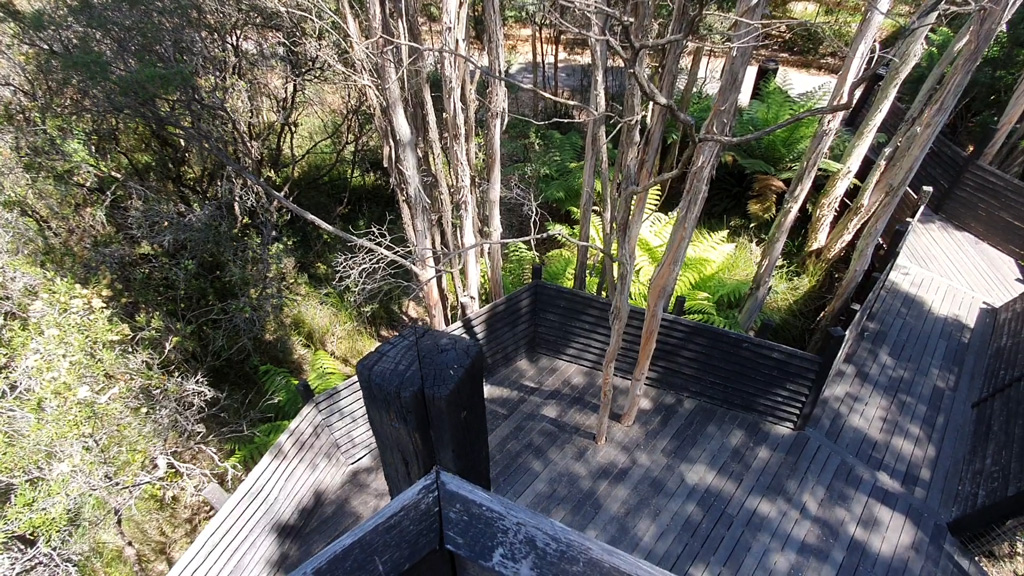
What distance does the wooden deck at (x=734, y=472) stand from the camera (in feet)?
12.0

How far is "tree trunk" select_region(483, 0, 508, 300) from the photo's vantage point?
3.91 meters

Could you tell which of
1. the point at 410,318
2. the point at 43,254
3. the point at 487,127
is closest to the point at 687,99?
the point at 487,127

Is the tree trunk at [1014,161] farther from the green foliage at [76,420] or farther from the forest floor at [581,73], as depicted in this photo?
the green foliage at [76,420]

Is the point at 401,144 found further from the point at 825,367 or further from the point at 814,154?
the point at 814,154

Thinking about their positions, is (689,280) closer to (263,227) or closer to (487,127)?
(487,127)

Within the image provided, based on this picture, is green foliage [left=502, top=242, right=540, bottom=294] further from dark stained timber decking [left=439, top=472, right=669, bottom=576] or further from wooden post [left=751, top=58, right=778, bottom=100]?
dark stained timber decking [left=439, top=472, right=669, bottom=576]

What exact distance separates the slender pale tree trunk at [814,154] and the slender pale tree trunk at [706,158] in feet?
7.50

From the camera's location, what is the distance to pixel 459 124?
14.0 ft

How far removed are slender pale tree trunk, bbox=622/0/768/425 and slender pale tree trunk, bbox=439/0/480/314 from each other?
1.71 m

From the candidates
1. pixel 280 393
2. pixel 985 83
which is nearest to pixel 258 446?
pixel 280 393

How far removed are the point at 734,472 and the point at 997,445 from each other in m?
2.07

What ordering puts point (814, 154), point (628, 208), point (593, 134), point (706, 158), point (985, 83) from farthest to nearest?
point (985, 83) → point (814, 154) → point (593, 134) → point (628, 208) → point (706, 158)

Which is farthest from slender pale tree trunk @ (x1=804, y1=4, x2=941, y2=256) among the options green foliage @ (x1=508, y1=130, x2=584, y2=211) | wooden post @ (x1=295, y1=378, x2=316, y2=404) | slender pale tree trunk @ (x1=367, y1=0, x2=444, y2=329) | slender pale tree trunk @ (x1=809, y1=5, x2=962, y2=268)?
wooden post @ (x1=295, y1=378, x2=316, y2=404)

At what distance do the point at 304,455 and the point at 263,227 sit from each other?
3112 mm
